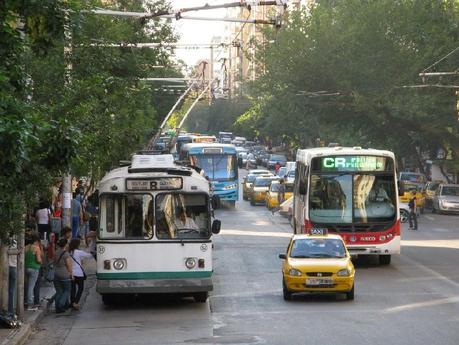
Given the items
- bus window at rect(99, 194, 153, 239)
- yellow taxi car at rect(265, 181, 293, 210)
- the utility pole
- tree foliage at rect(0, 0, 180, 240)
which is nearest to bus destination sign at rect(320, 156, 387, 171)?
tree foliage at rect(0, 0, 180, 240)

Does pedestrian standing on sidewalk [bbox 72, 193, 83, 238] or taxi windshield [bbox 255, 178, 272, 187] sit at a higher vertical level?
pedestrian standing on sidewalk [bbox 72, 193, 83, 238]

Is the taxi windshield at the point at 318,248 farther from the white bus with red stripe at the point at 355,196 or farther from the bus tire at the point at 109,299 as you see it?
the white bus with red stripe at the point at 355,196

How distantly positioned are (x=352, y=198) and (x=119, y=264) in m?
9.92

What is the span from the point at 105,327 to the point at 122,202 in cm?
308

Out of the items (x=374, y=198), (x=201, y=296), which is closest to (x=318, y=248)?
(x=201, y=296)

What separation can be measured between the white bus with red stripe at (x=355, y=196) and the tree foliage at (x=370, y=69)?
31.8 m

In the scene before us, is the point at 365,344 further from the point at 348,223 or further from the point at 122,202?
the point at 348,223

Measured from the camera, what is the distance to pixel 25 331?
64.6 ft

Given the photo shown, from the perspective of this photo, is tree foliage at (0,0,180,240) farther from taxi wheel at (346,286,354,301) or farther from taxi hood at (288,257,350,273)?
taxi wheel at (346,286,354,301)

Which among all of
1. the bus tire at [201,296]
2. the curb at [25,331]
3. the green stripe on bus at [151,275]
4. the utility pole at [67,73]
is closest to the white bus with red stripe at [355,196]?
the utility pole at [67,73]

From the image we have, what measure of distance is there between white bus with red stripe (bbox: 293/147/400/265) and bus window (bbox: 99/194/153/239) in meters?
8.73

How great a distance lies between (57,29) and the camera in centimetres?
1490

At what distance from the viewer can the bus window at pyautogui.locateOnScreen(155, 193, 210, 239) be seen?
74.9 ft

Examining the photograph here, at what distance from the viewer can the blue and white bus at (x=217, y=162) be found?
189ft
